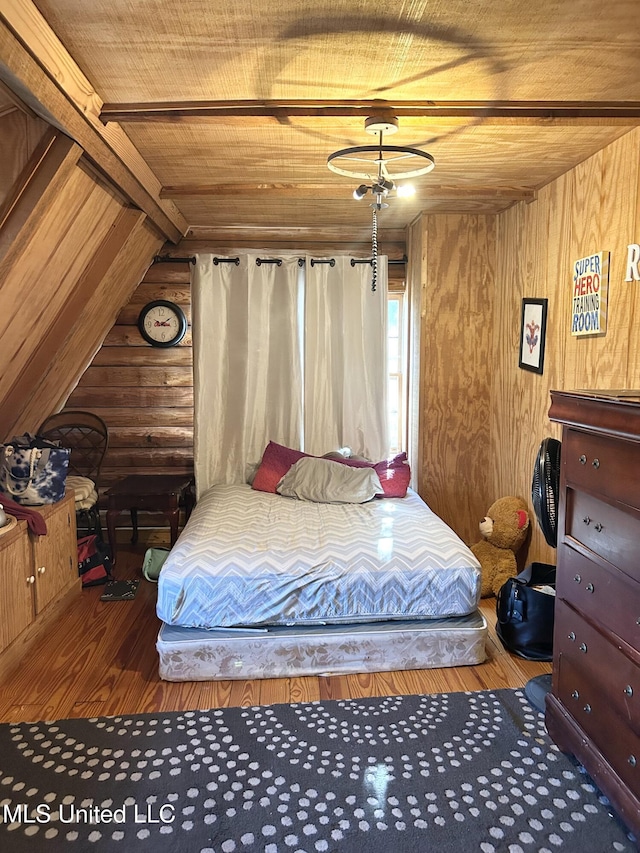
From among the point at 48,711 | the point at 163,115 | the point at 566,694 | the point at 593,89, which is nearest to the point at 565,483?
the point at 566,694

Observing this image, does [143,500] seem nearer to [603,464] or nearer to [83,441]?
[83,441]

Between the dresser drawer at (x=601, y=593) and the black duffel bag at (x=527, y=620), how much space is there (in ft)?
1.91

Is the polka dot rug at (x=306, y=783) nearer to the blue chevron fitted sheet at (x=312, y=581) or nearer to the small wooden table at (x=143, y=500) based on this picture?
the blue chevron fitted sheet at (x=312, y=581)

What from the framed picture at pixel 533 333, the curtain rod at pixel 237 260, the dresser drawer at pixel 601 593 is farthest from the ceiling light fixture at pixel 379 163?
Answer: the dresser drawer at pixel 601 593

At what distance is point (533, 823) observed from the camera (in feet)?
5.69

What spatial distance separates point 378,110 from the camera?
2.08 metres

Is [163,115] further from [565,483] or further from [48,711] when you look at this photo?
[48,711]

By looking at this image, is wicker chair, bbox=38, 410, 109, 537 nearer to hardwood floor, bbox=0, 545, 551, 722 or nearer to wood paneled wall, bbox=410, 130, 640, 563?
hardwood floor, bbox=0, 545, 551, 722

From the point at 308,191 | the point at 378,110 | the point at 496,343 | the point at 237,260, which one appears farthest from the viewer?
the point at 237,260

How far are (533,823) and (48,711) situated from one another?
1.73m

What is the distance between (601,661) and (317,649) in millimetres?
1156

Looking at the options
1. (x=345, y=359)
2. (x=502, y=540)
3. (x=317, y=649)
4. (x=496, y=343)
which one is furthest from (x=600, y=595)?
(x=345, y=359)

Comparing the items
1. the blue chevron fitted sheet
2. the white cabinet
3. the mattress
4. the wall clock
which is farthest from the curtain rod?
the mattress

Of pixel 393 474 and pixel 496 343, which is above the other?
pixel 496 343
